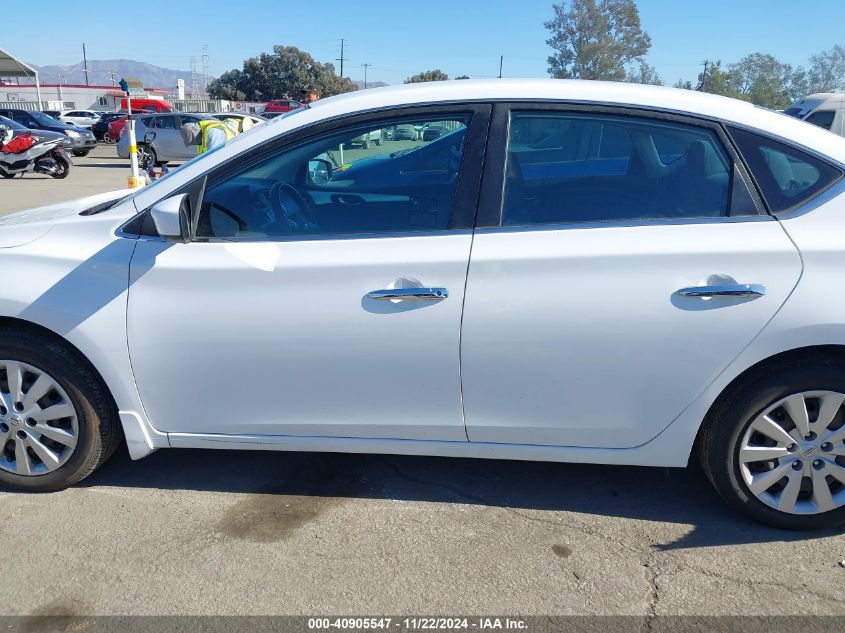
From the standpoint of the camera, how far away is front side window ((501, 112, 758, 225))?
2684mm

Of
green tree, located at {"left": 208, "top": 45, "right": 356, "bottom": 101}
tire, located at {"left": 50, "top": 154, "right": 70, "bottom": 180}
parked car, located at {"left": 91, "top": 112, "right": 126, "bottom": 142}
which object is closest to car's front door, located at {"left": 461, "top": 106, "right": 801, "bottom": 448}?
tire, located at {"left": 50, "top": 154, "right": 70, "bottom": 180}

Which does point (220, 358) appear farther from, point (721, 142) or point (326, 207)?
point (721, 142)

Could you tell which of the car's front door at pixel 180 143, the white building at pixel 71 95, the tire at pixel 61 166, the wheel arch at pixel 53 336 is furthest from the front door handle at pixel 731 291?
the white building at pixel 71 95

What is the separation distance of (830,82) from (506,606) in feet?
186

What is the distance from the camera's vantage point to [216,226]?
9.35ft

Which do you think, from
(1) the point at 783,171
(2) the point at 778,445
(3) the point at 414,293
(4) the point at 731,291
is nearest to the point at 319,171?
(3) the point at 414,293

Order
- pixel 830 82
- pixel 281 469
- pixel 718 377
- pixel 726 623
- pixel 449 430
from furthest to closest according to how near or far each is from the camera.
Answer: pixel 830 82, pixel 281 469, pixel 449 430, pixel 718 377, pixel 726 623

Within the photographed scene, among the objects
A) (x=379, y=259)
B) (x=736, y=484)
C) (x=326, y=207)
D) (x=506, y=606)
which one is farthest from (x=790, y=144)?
(x=506, y=606)

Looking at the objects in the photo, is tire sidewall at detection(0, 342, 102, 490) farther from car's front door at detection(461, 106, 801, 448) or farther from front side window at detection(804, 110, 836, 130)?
front side window at detection(804, 110, 836, 130)

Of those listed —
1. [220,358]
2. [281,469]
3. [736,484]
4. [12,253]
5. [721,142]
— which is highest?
[721,142]

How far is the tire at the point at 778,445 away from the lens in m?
2.62

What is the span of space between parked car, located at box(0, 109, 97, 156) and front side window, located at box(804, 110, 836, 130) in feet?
A: 73.8

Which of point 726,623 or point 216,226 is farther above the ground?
point 216,226

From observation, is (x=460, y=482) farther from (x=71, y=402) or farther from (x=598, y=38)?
(x=598, y=38)
